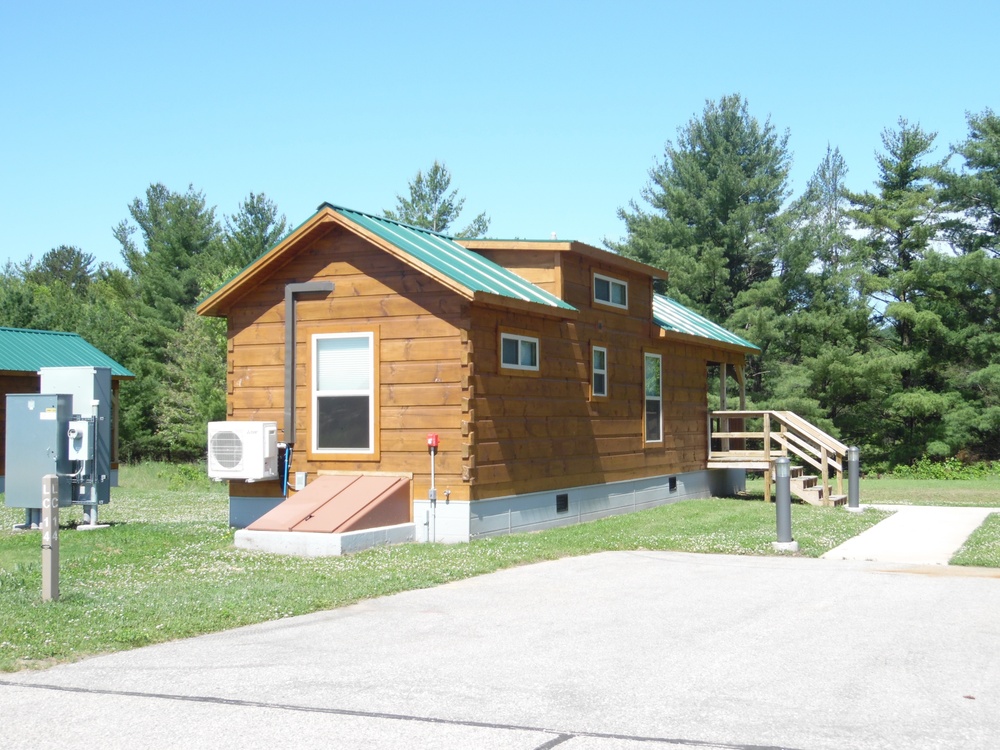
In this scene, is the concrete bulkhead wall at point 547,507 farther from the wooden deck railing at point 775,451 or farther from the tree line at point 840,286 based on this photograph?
the tree line at point 840,286

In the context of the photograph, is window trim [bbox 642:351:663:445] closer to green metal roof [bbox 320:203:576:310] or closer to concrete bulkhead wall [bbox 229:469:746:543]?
concrete bulkhead wall [bbox 229:469:746:543]

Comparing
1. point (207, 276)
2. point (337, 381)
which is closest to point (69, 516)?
point (337, 381)

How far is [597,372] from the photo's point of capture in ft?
58.2

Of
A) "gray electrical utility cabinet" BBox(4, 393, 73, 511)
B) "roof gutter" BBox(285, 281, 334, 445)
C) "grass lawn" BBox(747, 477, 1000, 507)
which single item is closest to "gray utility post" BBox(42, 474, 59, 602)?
"roof gutter" BBox(285, 281, 334, 445)

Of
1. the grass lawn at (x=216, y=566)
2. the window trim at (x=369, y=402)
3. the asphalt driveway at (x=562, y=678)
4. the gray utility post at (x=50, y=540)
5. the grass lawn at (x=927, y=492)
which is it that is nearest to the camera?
the asphalt driveway at (x=562, y=678)

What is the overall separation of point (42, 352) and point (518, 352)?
16477 millimetres

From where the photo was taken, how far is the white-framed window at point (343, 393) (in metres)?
14.8

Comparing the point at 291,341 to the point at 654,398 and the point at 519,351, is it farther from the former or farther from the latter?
the point at 654,398

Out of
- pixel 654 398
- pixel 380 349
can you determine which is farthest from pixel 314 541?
pixel 654 398

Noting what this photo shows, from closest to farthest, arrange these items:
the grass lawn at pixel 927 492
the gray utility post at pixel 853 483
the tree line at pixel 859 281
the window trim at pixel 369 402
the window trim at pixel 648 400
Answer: the window trim at pixel 369 402, the gray utility post at pixel 853 483, the window trim at pixel 648 400, the grass lawn at pixel 927 492, the tree line at pixel 859 281

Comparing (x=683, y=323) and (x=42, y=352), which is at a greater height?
(x=683, y=323)

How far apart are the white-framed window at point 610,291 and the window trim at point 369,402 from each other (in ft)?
15.4

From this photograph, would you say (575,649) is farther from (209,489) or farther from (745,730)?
(209,489)

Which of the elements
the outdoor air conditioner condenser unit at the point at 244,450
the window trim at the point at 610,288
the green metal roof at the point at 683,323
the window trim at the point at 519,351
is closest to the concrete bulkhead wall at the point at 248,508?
the outdoor air conditioner condenser unit at the point at 244,450
